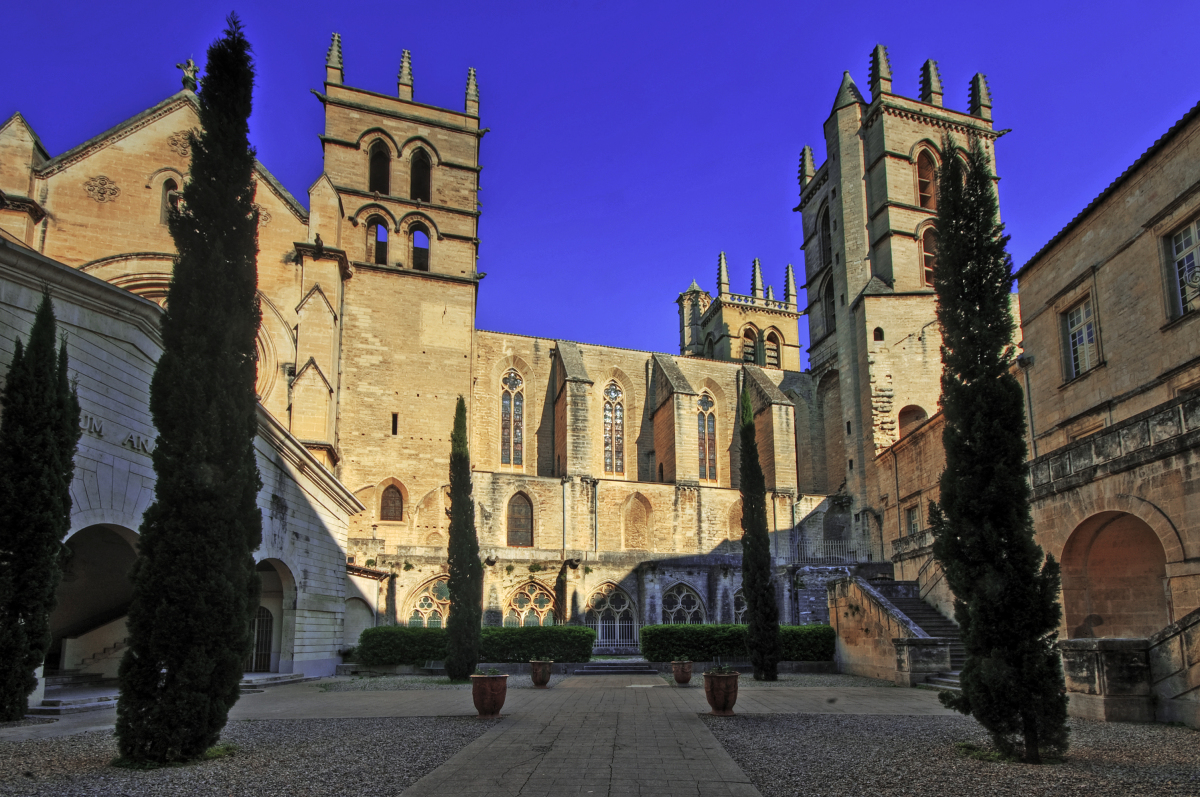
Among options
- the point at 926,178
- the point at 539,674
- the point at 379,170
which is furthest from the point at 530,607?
the point at 926,178

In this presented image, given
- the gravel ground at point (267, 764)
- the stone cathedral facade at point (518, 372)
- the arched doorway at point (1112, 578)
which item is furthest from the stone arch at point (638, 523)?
the gravel ground at point (267, 764)

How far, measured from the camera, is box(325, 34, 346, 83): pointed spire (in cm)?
3316

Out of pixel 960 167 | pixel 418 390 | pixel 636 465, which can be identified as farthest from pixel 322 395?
pixel 960 167

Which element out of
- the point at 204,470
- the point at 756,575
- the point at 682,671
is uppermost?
the point at 204,470

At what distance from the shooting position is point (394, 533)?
93.6ft

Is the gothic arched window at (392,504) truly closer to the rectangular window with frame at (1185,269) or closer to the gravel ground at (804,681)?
the gravel ground at (804,681)

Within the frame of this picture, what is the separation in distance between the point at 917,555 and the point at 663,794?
15.1m

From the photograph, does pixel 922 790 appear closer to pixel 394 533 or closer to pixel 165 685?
pixel 165 685

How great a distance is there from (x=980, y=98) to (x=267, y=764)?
41962 mm

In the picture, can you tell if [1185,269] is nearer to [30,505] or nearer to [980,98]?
[30,505]

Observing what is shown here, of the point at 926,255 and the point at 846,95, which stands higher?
the point at 846,95

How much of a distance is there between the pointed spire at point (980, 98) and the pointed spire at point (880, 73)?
17.1 ft

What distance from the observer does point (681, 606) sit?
90.6 ft

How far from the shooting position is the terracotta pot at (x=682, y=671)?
15.7m
